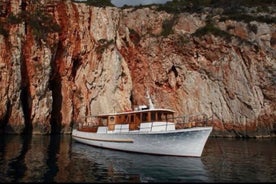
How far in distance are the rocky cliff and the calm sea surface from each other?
19.1 meters

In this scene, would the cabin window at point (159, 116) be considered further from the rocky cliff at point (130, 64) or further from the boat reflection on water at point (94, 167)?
A: the rocky cliff at point (130, 64)

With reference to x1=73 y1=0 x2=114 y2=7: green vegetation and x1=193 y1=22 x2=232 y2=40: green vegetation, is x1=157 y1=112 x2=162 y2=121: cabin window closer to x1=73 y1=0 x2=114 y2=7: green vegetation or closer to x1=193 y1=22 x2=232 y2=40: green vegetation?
x1=193 y1=22 x2=232 y2=40: green vegetation

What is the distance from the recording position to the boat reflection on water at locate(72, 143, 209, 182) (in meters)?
18.1

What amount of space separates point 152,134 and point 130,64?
3062 cm

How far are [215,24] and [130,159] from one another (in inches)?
1411

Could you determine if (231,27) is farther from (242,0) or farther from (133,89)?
(133,89)

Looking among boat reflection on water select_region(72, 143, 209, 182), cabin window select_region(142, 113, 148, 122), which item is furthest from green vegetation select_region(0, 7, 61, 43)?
boat reflection on water select_region(72, 143, 209, 182)

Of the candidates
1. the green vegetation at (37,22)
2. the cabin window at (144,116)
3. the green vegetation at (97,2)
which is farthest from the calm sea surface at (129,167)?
the green vegetation at (97,2)

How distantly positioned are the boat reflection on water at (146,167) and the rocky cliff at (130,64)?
21643 mm

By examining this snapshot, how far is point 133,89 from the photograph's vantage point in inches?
2200

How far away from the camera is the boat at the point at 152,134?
1026 inches

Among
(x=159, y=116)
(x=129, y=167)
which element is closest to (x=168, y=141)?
(x=159, y=116)

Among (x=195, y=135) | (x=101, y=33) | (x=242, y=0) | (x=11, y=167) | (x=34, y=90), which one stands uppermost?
(x=242, y=0)

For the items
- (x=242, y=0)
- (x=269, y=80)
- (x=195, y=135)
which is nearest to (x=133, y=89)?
(x=269, y=80)
